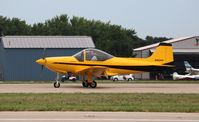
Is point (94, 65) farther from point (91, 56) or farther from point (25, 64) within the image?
point (25, 64)

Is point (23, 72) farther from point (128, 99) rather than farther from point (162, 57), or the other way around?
point (128, 99)

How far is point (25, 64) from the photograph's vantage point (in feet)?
195

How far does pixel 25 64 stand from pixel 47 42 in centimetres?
435

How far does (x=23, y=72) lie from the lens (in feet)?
194

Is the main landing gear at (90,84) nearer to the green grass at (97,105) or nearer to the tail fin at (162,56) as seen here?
the tail fin at (162,56)

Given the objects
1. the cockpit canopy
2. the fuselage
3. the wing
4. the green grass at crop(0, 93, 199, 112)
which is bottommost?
the green grass at crop(0, 93, 199, 112)

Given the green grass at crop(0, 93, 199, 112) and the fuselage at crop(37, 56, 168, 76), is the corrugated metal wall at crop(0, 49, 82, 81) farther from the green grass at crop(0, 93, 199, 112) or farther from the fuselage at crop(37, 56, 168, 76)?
the green grass at crop(0, 93, 199, 112)

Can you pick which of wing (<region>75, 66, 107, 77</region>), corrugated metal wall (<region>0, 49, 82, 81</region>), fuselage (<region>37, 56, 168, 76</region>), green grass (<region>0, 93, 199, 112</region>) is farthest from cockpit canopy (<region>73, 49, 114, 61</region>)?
corrugated metal wall (<region>0, 49, 82, 81</region>)

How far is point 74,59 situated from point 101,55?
175 centimetres
